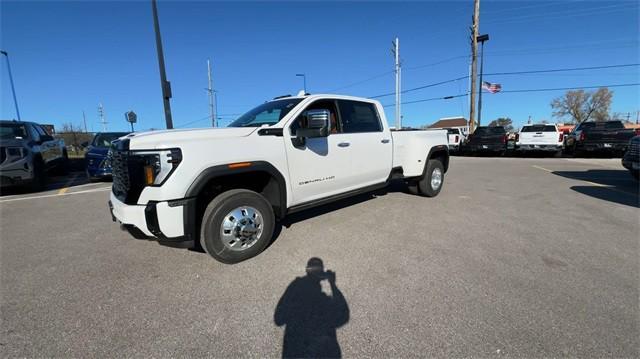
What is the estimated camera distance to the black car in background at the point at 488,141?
1641cm

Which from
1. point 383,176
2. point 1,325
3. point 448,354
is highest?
point 383,176

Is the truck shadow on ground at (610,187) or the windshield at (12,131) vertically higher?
the windshield at (12,131)

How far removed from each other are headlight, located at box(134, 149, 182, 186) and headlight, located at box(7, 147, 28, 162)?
668 cm

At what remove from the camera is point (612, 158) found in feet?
47.5

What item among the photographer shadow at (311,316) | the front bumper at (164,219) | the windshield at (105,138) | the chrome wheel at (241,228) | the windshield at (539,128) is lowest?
the photographer shadow at (311,316)

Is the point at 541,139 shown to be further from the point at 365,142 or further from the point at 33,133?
the point at 33,133

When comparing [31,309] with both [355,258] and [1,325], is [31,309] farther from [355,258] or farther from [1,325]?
[355,258]

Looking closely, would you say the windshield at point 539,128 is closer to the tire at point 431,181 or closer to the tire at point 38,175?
the tire at point 431,181

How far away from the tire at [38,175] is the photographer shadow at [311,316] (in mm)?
8147

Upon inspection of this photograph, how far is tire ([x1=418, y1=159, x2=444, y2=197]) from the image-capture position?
6020mm

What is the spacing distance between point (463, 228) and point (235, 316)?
10.9 feet

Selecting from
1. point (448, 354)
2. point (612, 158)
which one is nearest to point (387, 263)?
point (448, 354)

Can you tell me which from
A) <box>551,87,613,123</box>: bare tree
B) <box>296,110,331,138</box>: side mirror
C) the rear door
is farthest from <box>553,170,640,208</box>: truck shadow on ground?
<box>551,87,613,123</box>: bare tree

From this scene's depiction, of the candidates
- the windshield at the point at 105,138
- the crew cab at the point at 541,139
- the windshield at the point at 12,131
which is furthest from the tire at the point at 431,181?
the crew cab at the point at 541,139
